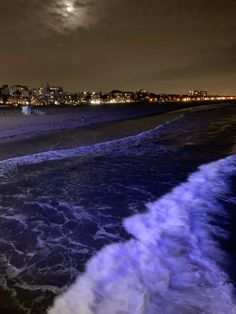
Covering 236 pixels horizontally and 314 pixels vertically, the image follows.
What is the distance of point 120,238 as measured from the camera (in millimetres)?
7871

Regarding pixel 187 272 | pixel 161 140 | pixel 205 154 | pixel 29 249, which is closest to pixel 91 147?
pixel 161 140

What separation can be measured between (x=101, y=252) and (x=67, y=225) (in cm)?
198

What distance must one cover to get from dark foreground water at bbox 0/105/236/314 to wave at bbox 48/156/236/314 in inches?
0.8

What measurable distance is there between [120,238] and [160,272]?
71.3 inches

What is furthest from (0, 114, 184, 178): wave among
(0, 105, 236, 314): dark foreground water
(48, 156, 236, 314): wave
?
(48, 156, 236, 314): wave

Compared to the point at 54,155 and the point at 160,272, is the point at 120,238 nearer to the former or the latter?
the point at 160,272

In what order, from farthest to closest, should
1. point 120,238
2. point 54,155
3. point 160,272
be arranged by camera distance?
point 54,155 < point 120,238 < point 160,272

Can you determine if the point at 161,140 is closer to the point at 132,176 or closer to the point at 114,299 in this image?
the point at 132,176

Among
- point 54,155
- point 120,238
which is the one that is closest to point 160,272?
point 120,238

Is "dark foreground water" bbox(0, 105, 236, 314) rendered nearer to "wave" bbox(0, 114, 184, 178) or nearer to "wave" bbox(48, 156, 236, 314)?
"wave" bbox(48, 156, 236, 314)

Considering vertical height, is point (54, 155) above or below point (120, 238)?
below

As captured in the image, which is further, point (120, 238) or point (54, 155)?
point (54, 155)

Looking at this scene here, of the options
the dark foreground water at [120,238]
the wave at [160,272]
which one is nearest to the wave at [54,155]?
the dark foreground water at [120,238]

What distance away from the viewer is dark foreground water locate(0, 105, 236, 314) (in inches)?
217
